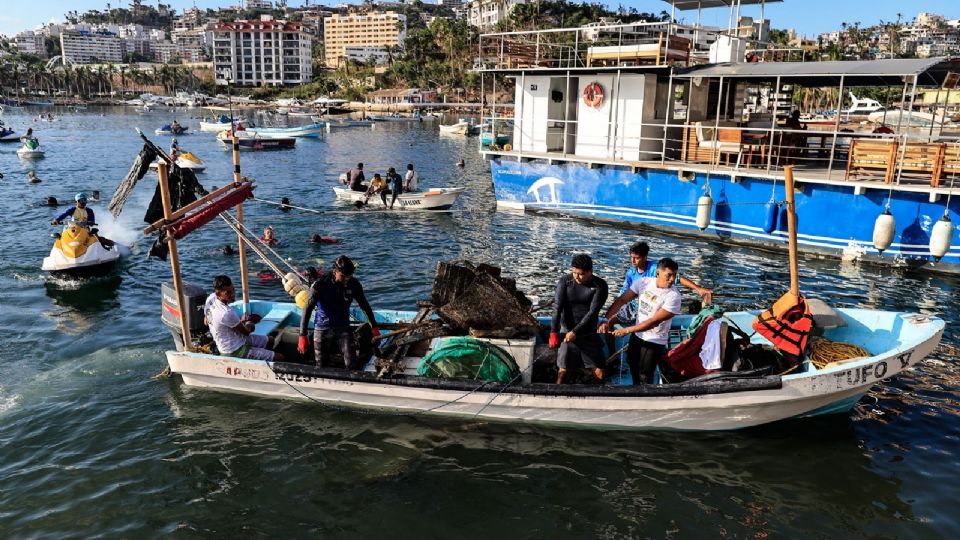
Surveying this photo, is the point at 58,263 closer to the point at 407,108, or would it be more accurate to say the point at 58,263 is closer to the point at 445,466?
the point at 445,466

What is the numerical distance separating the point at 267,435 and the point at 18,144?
206 ft

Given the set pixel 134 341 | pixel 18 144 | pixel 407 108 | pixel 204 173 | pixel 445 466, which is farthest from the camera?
pixel 407 108

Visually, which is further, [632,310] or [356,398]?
[632,310]

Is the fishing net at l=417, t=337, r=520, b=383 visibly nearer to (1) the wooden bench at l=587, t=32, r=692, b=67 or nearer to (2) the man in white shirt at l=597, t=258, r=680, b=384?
(2) the man in white shirt at l=597, t=258, r=680, b=384

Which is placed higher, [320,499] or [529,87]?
[529,87]

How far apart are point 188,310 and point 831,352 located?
34.7ft

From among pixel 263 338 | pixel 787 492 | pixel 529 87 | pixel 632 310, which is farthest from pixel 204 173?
pixel 787 492

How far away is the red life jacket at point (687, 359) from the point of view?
1001cm

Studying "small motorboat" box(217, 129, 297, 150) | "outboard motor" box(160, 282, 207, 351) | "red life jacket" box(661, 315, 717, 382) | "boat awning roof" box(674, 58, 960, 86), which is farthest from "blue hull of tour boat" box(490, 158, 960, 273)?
"small motorboat" box(217, 129, 297, 150)

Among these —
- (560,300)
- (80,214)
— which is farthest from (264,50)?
(560,300)

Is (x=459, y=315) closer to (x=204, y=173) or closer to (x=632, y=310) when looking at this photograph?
(x=632, y=310)

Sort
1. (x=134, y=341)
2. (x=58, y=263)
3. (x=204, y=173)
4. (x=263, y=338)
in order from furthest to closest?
1. (x=204, y=173)
2. (x=58, y=263)
3. (x=134, y=341)
4. (x=263, y=338)

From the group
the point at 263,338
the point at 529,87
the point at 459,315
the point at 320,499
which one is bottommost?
the point at 320,499

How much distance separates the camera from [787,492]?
8.80m
